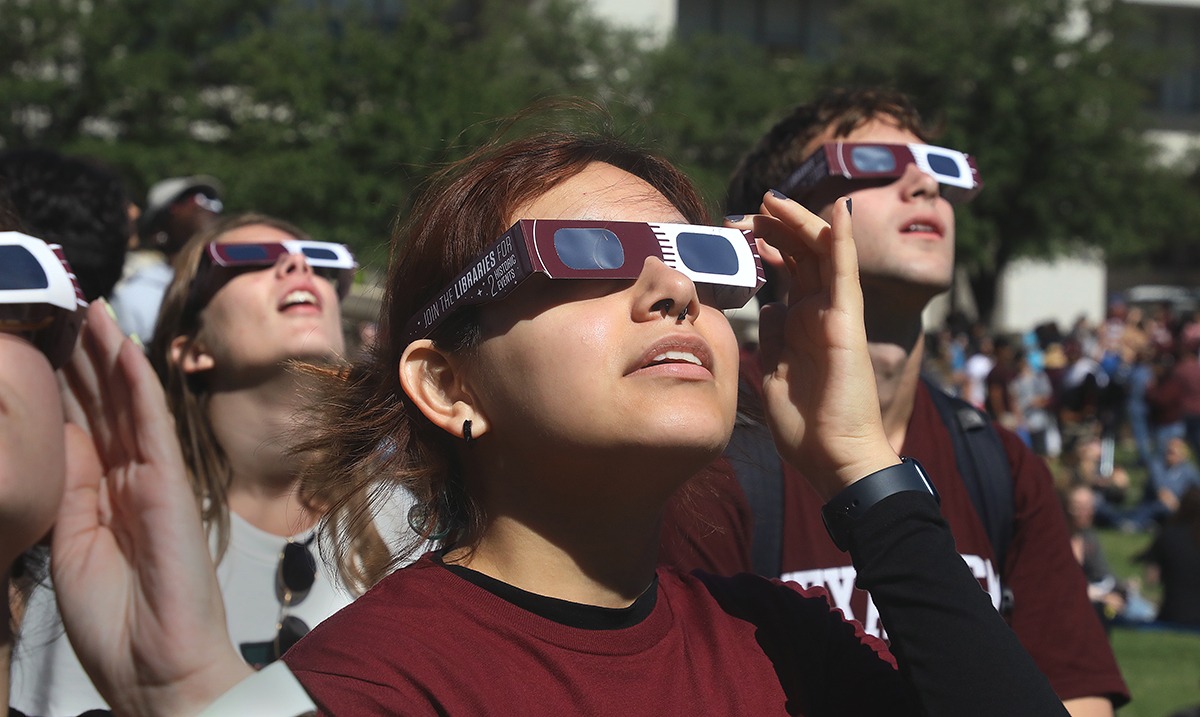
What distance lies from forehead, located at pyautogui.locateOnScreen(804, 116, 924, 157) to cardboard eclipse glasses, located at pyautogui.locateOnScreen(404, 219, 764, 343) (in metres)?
1.55

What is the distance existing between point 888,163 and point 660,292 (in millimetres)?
1618

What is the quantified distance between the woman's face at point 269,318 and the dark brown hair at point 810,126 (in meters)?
1.30

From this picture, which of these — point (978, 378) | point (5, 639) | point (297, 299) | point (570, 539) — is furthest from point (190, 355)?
point (978, 378)

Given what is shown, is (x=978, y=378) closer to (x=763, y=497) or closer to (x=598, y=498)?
(x=763, y=497)

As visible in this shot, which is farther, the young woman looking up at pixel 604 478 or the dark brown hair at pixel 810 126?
the dark brown hair at pixel 810 126

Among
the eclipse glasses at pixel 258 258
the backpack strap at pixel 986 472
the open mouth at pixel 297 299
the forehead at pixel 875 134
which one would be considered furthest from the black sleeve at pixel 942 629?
the eclipse glasses at pixel 258 258

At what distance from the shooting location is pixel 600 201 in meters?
2.11

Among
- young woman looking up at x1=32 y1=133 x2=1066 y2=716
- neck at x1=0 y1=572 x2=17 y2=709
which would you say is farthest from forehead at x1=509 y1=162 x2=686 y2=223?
neck at x1=0 y1=572 x2=17 y2=709

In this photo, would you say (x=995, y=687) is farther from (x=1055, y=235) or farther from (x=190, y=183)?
(x=1055, y=235)

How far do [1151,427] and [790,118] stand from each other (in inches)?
594

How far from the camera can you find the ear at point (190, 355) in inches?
149

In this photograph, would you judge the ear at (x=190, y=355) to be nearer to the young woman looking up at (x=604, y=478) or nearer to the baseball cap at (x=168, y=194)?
the young woman looking up at (x=604, y=478)

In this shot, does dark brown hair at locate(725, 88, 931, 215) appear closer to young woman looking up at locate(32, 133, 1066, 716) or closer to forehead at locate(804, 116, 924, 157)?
forehead at locate(804, 116, 924, 157)

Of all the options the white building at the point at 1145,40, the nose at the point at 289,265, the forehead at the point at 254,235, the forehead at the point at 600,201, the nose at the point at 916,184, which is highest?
the forehead at the point at 600,201
